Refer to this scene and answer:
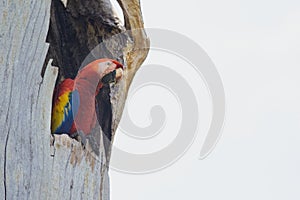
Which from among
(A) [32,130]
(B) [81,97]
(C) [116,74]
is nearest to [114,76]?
(C) [116,74]

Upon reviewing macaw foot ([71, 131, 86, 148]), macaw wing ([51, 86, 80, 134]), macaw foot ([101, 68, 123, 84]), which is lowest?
macaw foot ([71, 131, 86, 148])

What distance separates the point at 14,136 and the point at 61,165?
24cm

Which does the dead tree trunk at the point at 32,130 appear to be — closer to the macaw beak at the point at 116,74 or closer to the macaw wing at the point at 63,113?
the macaw wing at the point at 63,113

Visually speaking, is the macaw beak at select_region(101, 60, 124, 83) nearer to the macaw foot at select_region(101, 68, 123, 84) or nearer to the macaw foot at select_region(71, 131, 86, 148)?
the macaw foot at select_region(101, 68, 123, 84)

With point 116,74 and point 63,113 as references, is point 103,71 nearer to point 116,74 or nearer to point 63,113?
point 116,74

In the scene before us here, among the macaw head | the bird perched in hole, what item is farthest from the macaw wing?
the macaw head

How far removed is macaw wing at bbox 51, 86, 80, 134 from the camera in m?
2.80

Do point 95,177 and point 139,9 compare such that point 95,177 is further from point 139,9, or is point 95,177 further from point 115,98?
point 139,9

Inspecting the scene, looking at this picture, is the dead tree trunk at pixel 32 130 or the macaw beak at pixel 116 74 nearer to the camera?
the dead tree trunk at pixel 32 130

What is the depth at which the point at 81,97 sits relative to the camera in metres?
2.98

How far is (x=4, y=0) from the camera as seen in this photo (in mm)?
2266

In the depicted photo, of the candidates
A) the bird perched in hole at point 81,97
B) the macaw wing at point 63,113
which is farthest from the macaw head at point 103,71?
the macaw wing at point 63,113

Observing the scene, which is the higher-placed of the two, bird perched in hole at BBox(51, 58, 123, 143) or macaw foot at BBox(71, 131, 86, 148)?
bird perched in hole at BBox(51, 58, 123, 143)

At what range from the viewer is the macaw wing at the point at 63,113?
9.18 ft
